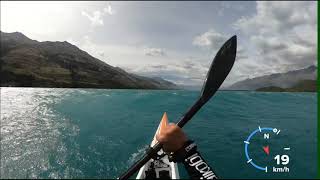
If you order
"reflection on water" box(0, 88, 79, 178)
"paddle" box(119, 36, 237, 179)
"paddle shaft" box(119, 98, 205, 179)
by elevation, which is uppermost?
"paddle" box(119, 36, 237, 179)

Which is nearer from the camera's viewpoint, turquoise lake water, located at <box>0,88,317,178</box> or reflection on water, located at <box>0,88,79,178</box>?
reflection on water, located at <box>0,88,79,178</box>

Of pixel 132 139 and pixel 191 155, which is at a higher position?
pixel 191 155

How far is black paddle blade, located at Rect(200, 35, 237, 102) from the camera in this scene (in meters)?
6.00

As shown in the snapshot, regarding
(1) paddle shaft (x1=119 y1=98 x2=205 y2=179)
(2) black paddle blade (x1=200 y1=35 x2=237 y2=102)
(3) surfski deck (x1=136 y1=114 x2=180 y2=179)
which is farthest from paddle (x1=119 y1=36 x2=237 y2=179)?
(3) surfski deck (x1=136 y1=114 x2=180 y2=179)

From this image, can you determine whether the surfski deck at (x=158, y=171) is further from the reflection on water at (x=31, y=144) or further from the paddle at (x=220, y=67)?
the paddle at (x=220, y=67)

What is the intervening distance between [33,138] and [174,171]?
2769 centimetres

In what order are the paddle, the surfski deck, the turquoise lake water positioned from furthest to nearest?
the turquoise lake water → the surfski deck → the paddle

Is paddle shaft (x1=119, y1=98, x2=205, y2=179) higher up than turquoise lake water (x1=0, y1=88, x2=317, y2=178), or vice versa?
paddle shaft (x1=119, y1=98, x2=205, y2=179)

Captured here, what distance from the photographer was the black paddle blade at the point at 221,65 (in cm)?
600

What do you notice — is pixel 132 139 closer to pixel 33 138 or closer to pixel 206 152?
pixel 206 152

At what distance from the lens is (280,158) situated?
36156mm

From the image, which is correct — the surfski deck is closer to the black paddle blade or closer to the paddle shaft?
the black paddle blade

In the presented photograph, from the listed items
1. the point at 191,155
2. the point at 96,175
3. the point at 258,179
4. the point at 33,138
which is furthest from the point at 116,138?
the point at 191,155

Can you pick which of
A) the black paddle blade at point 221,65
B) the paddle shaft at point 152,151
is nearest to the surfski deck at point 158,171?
the black paddle blade at point 221,65
